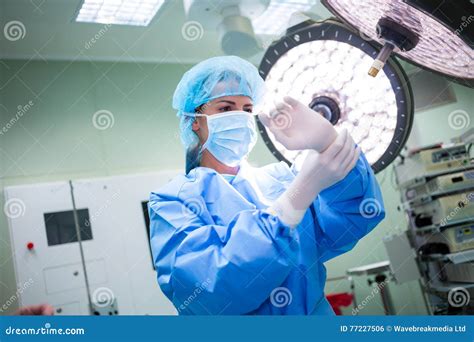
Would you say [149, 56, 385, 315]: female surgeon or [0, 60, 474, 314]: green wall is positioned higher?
[0, 60, 474, 314]: green wall

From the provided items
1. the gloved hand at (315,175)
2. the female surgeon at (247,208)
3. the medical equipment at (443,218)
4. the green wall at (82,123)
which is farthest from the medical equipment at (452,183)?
the gloved hand at (315,175)

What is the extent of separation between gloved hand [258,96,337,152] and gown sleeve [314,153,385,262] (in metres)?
0.18

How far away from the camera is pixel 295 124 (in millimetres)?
876

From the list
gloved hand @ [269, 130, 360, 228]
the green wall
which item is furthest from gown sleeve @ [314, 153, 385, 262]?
the green wall

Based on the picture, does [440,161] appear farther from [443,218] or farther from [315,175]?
[315,175]

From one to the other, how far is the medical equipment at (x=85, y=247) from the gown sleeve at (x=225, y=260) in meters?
2.00

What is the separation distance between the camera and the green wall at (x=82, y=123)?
10.5 feet

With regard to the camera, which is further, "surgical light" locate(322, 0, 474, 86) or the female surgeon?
the female surgeon

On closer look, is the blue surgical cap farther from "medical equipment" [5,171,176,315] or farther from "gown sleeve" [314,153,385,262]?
"medical equipment" [5,171,176,315]

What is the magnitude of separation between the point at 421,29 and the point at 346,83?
291 millimetres

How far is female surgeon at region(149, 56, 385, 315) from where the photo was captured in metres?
0.92

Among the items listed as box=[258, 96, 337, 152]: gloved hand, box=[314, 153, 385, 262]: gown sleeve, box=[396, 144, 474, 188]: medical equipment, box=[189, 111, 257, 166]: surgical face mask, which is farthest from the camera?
box=[396, 144, 474, 188]: medical equipment

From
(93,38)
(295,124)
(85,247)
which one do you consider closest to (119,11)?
(93,38)

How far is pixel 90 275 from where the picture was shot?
2.98 metres
